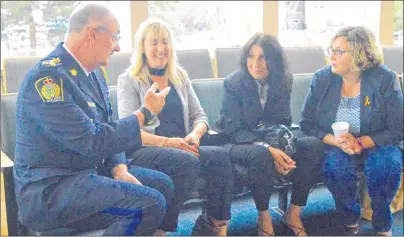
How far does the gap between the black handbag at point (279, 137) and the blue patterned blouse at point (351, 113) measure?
309mm

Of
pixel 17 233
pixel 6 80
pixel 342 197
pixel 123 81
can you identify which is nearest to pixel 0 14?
pixel 6 80

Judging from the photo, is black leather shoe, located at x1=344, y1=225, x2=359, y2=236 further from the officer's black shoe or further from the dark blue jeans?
the officer's black shoe

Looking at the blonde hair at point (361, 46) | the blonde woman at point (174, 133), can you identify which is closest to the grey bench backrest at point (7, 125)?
the blonde woman at point (174, 133)

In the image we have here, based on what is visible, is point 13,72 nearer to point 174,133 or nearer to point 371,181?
point 174,133

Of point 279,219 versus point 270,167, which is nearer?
point 270,167

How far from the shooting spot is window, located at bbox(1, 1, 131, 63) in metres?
3.72

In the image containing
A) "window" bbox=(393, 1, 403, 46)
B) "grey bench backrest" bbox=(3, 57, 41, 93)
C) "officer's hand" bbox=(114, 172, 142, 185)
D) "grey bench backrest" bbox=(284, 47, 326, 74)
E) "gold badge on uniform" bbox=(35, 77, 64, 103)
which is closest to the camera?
"gold badge on uniform" bbox=(35, 77, 64, 103)

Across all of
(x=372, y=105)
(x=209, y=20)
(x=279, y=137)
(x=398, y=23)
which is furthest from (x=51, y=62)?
(x=398, y=23)

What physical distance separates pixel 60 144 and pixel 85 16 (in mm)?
489

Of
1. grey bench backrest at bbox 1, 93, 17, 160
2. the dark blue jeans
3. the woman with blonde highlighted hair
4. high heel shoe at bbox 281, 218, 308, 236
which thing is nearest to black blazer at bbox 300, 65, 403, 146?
the woman with blonde highlighted hair

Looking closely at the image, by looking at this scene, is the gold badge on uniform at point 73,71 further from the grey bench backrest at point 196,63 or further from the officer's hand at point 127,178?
the grey bench backrest at point 196,63

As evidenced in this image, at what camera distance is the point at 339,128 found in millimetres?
2395

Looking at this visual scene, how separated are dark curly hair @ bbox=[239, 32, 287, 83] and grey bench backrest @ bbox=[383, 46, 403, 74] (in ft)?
6.40

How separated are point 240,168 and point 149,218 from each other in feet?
2.42
